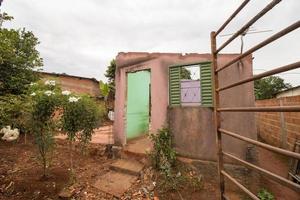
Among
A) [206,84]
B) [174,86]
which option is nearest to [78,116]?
[174,86]

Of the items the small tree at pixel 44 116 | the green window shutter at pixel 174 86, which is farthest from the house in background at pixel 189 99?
the small tree at pixel 44 116

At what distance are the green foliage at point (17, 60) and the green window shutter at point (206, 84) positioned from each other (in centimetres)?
889

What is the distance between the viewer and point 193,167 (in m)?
5.64

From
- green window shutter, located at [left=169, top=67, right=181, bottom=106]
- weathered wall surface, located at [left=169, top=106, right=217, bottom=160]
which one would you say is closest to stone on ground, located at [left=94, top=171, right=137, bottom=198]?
weathered wall surface, located at [left=169, top=106, right=217, bottom=160]

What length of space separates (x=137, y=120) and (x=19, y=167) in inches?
176

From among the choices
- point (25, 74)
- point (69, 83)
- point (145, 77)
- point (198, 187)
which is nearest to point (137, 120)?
point (145, 77)

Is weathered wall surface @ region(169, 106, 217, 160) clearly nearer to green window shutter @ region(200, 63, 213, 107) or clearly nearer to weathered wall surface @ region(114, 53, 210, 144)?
green window shutter @ region(200, 63, 213, 107)

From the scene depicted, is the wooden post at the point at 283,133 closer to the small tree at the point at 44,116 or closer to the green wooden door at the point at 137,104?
the green wooden door at the point at 137,104

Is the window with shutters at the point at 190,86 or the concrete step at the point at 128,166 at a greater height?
the window with shutters at the point at 190,86

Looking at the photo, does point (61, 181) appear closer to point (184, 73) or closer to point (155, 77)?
point (155, 77)

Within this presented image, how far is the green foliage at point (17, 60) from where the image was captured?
33.4ft

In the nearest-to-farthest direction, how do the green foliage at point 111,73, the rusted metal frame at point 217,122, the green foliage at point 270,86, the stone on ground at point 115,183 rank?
the rusted metal frame at point 217,122, the stone on ground at point 115,183, the green foliage at point 111,73, the green foliage at point 270,86

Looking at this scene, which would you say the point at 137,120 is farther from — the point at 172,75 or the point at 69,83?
the point at 69,83

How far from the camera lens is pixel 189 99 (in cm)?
593
